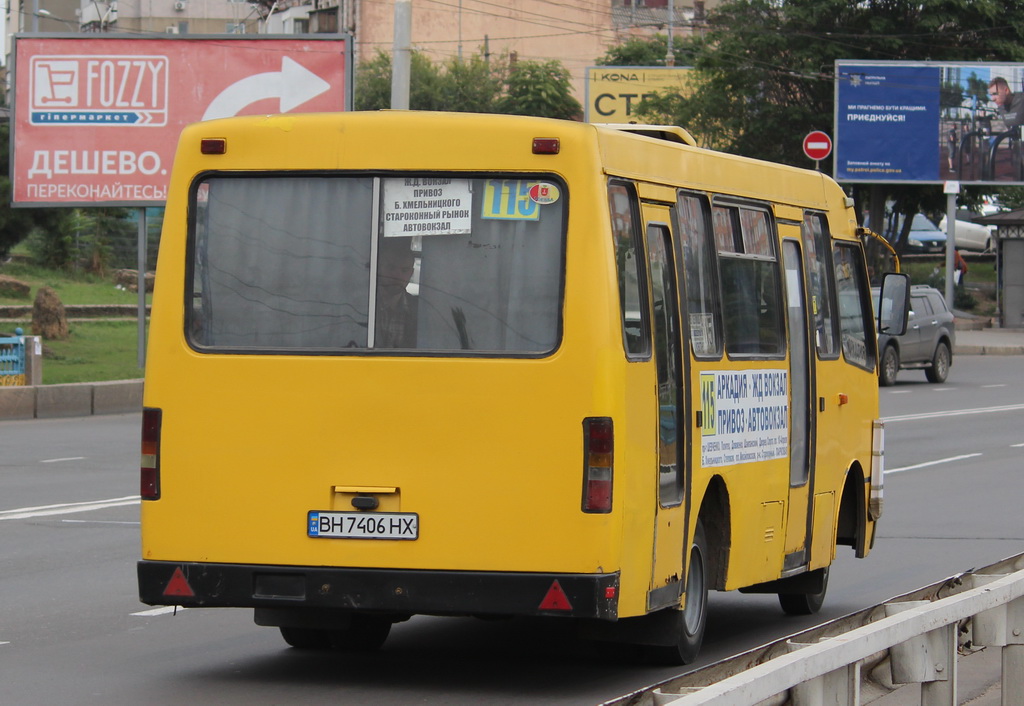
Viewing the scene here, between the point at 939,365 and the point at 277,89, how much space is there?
43.1ft

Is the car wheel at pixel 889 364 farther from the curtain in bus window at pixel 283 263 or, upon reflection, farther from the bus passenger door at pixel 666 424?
Result: the curtain in bus window at pixel 283 263

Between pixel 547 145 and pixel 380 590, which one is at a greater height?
pixel 547 145

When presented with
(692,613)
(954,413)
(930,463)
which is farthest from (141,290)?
(692,613)

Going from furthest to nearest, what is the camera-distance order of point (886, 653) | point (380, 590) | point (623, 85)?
point (623, 85)
point (380, 590)
point (886, 653)

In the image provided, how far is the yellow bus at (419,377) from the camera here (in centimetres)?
696

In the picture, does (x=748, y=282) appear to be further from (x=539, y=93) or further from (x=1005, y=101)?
(x=539, y=93)

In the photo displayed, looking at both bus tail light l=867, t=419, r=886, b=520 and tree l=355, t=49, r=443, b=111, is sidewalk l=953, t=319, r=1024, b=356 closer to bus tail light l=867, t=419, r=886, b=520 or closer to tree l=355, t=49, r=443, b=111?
tree l=355, t=49, r=443, b=111

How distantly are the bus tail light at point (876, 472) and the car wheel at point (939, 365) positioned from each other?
2320 cm

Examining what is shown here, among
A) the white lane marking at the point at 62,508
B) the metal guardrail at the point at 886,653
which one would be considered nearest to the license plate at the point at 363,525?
the metal guardrail at the point at 886,653

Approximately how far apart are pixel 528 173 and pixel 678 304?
3.43 ft

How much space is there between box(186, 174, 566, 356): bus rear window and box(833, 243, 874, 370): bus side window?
11.5 ft

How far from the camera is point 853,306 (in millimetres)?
10539

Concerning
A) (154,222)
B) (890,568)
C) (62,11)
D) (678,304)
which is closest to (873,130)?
(154,222)

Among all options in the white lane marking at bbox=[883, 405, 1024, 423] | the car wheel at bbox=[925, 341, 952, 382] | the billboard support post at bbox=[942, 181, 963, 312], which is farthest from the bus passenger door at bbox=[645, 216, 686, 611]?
the billboard support post at bbox=[942, 181, 963, 312]
